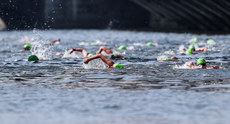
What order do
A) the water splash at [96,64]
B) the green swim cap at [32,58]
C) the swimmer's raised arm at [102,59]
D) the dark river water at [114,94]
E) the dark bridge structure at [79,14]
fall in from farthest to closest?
the dark bridge structure at [79,14], the green swim cap at [32,58], the water splash at [96,64], the swimmer's raised arm at [102,59], the dark river water at [114,94]

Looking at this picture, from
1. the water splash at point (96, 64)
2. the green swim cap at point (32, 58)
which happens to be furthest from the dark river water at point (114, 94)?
the green swim cap at point (32, 58)

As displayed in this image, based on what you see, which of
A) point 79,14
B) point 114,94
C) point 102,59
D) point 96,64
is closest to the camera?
point 114,94

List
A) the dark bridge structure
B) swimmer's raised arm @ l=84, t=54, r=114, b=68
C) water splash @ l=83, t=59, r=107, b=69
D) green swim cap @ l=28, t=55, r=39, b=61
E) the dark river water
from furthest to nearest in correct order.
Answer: the dark bridge structure, green swim cap @ l=28, t=55, r=39, b=61, water splash @ l=83, t=59, r=107, b=69, swimmer's raised arm @ l=84, t=54, r=114, b=68, the dark river water

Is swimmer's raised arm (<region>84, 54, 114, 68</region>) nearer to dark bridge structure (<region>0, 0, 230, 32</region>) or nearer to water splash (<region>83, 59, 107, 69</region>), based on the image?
water splash (<region>83, 59, 107, 69</region>)

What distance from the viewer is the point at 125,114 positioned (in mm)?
8297

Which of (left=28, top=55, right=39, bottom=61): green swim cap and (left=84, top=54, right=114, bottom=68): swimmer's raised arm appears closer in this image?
(left=84, top=54, right=114, bottom=68): swimmer's raised arm

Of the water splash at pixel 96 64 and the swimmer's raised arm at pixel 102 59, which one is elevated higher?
the swimmer's raised arm at pixel 102 59

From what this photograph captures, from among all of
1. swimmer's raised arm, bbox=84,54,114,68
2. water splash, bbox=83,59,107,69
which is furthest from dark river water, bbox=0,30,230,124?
swimmer's raised arm, bbox=84,54,114,68

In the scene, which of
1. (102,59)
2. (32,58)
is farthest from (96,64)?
(32,58)

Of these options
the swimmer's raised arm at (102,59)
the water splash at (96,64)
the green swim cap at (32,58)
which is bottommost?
the green swim cap at (32,58)

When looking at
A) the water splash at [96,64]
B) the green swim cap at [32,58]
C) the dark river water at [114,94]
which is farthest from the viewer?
the green swim cap at [32,58]

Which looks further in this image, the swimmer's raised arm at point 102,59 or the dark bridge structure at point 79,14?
the dark bridge structure at point 79,14

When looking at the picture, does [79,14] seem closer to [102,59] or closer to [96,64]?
[96,64]

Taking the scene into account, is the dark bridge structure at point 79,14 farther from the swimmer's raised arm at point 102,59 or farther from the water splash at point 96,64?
the swimmer's raised arm at point 102,59
